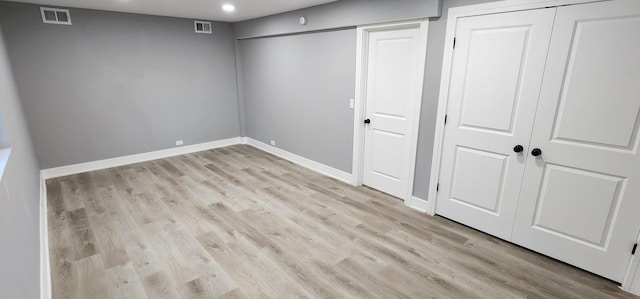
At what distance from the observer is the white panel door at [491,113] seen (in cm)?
239

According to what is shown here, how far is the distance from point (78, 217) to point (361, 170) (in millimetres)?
3268

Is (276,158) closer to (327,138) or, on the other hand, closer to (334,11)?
(327,138)

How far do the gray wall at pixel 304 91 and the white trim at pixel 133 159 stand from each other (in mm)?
812

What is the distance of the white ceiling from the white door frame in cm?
71

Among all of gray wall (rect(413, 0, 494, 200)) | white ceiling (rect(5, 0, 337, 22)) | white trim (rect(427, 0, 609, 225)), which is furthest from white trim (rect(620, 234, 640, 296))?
white ceiling (rect(5, 0, 337, 22))

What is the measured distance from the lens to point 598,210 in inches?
88.3

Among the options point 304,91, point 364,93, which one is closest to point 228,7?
point 304,91

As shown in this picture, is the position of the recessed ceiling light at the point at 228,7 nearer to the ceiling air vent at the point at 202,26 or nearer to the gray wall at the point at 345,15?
the gray wall at the point at 345,15

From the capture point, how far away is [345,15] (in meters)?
3.61

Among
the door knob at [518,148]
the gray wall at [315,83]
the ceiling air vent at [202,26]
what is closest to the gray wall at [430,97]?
the gray wall at [315,83]

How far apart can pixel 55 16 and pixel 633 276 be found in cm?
666

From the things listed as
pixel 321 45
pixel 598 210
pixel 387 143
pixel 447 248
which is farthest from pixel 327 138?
pixel 598 210

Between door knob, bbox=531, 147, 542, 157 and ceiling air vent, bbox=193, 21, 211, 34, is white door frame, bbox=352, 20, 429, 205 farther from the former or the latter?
A: ceiling air vent, bbox=193, 21, 211, 34

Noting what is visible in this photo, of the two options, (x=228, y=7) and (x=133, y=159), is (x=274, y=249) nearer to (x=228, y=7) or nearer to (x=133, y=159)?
(x=228, y=7)
